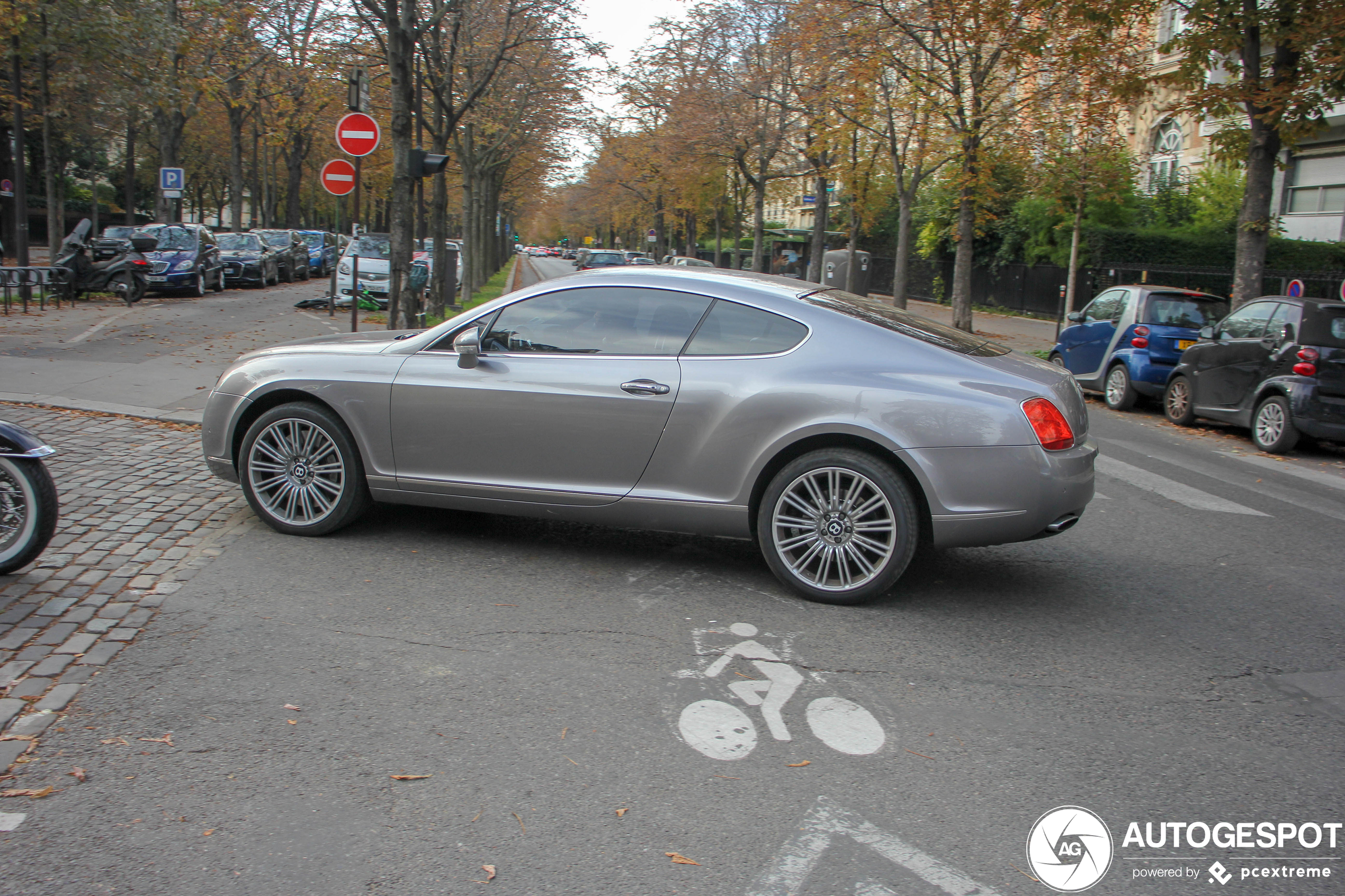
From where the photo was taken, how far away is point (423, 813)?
313 centimetres

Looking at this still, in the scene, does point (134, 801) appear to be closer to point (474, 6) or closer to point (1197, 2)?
point (1197, 2)

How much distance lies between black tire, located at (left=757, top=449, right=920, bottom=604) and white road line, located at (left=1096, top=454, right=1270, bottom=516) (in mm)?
4128

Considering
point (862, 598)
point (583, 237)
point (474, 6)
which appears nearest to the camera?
point (862, 598)

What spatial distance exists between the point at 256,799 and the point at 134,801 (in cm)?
34

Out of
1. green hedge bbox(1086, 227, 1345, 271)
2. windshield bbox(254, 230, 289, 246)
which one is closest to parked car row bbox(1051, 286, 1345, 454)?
green hedge bbox(1086, 227, 1345, 271)

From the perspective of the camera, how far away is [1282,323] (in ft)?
37.7

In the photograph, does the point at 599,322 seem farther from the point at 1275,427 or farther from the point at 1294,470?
the point at 1275,427

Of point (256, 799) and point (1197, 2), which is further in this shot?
point (1197, 2)

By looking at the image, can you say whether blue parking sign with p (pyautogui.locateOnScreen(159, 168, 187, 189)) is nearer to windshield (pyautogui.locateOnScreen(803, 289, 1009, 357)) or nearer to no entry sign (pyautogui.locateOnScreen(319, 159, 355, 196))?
no entry sign (pyautogui.locateOnScreen(319, 159, 355, 196))

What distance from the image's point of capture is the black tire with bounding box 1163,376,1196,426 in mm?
13148

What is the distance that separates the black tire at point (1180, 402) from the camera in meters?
13.1

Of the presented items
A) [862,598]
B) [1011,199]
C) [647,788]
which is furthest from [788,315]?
[1011,199]

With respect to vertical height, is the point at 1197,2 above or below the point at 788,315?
above

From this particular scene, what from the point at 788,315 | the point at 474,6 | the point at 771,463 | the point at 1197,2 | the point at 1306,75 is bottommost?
the point at 771,463
